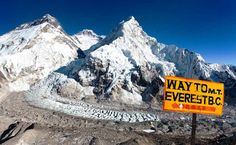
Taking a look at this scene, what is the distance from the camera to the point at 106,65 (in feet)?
327

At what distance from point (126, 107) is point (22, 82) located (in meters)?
35.4

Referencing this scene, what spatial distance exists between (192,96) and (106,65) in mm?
90497

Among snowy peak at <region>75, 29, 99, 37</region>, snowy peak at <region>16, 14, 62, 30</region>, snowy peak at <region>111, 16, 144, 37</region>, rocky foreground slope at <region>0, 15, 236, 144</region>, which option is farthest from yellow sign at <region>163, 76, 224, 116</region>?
snowy peak at <region>75, 29, 99, 37</region>

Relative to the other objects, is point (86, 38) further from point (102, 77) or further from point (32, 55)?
point (102, 77)

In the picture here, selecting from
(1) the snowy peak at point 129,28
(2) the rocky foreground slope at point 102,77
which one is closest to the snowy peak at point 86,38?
(2) the rocky foreground slope at point 102,77

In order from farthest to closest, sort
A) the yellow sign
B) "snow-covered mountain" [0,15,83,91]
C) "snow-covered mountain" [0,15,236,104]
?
"snow-covered mountain" [0,15,83,91], "snow-covered mountain" [0,15,236,104], the yellow sign

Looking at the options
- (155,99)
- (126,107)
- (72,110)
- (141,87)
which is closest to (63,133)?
(72,110)

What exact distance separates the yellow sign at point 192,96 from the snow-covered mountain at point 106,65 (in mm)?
76708

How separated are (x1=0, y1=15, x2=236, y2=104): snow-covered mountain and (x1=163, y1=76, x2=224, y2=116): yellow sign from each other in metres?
76.7

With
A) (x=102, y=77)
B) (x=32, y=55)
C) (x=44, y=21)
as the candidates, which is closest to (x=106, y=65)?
(x=102, y=77)

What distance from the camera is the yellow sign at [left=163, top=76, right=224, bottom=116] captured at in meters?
9.36

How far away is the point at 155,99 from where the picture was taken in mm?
89625

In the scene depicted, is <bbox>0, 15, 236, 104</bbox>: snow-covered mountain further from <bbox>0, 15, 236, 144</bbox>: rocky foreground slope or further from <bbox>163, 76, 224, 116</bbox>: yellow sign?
<bbox>163, 76, 224, 116</bbox>: yellow sign

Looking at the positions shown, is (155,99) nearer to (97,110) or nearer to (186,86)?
(97,110)
